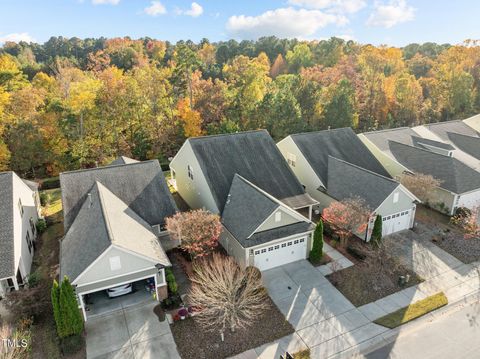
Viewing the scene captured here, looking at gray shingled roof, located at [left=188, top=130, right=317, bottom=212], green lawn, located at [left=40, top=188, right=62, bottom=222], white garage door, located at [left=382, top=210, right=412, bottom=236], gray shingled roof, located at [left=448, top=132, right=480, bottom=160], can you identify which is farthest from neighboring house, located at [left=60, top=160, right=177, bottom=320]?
gray shingled roof, located at [left=448, top=132, right=480, bottom=160]

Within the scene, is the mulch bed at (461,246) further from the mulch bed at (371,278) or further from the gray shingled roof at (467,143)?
the gray shingled roof at (467,143)

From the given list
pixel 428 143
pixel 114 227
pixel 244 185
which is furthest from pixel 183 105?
pixel 428 143

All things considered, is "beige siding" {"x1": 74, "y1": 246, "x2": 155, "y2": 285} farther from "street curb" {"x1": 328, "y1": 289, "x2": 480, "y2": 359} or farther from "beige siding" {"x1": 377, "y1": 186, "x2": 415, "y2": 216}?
"beige siding" {"x1": 377, "y1": 186, "x2": 415, "y2": 216}

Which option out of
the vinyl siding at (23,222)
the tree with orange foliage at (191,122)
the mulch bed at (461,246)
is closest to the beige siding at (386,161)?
the mulch bed at (461,246)

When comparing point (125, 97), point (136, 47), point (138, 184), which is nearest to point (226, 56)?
point (136, 47)

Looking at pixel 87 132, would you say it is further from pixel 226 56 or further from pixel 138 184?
pixel 226 56

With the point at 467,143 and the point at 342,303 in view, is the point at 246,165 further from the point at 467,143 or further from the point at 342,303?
the point at 467,143
